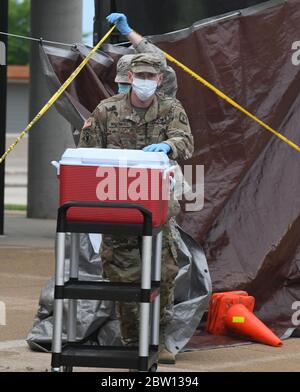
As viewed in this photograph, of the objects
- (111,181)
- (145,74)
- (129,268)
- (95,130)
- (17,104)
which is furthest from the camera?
(17,104)

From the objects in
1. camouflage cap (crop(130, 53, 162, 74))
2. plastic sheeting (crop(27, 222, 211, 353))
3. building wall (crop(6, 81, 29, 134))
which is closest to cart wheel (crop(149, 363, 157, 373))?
plastic sheeting (crop(27, 222, 211, 353))

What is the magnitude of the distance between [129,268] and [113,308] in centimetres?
83

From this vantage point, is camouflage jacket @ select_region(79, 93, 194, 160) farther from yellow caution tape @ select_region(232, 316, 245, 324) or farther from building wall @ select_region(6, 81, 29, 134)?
building wall @ select_region(6, 81, 29, 134)

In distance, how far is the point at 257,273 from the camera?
783cm

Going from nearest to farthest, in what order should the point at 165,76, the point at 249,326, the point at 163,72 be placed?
the point at 163,72 → the point at 165,76 → the point at 249,326

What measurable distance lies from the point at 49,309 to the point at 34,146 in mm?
9177

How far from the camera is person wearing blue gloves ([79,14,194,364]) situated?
6.34 meters

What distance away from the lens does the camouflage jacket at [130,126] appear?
21.2 ft

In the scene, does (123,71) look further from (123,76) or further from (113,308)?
A: (113,308)

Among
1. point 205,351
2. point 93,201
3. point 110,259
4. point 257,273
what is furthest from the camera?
point 257,273

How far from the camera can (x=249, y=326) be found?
7.38 meters

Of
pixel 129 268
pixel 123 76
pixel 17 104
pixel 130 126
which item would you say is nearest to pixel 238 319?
pixel 129 268

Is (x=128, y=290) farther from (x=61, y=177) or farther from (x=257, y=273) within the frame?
(x=257, y=273)

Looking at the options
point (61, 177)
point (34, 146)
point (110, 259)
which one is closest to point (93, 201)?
point (61, 177)
